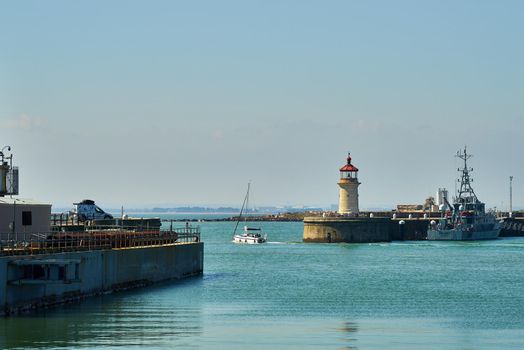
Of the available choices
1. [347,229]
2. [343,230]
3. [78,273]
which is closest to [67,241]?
[78,273]

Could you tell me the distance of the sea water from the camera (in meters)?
46.8

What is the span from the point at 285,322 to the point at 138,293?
15.5 m

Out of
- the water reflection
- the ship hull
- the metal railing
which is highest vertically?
the ship hull

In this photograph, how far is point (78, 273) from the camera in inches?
2258

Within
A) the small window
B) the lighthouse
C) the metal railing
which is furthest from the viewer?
the lighthouse

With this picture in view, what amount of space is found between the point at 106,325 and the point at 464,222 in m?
122

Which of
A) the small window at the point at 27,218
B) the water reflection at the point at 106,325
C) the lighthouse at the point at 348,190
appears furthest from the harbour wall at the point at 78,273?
the lighthouse at the point at 348,190

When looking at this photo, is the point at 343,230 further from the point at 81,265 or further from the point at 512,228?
the point at 81,265

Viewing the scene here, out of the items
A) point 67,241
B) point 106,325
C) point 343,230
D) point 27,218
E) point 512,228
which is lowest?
point 106,325

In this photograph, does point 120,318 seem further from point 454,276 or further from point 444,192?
point 444,192

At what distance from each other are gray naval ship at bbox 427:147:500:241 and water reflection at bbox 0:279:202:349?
10919cm

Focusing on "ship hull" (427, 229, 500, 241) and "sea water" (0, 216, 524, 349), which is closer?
"sea water" (0, 216, 524, 349)

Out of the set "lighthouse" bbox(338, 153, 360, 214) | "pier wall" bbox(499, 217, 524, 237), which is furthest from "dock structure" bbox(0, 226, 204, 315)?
"pier wall" bbox(499, 217, 524, 237)

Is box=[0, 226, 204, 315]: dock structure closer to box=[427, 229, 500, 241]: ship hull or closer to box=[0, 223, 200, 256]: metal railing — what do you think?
box=[0, 223, 200, 256]: metal railing
